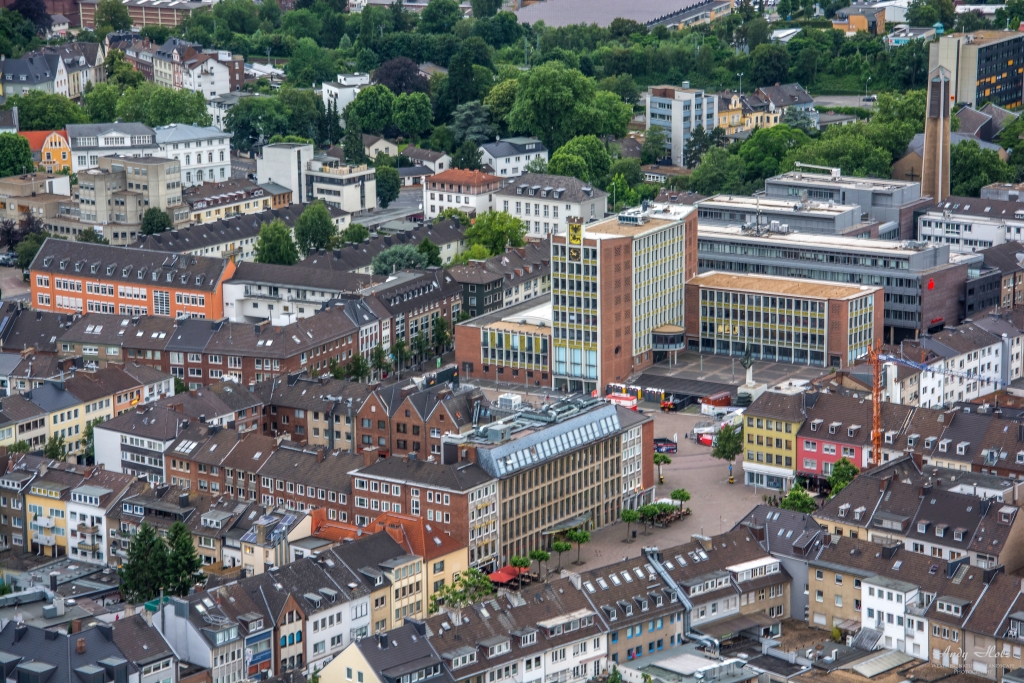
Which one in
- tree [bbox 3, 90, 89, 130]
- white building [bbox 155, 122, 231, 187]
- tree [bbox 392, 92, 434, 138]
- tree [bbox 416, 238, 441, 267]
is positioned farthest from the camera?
tree [bbox 392, 92, 434, 138]

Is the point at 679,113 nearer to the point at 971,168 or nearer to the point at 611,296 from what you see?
the point at 971,168

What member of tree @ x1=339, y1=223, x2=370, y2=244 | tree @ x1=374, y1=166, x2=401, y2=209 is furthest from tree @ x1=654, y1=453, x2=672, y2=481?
tree @ x1=374, y1=166, x2=401, y2=209

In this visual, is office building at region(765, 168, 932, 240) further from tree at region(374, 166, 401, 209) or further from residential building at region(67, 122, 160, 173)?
residential building at region(67, 122, 160, 173)

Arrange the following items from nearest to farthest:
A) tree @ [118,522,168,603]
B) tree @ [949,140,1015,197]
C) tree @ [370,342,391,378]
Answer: tree @ [118,522,168,603]
tree @ [370,342,391,378]
tree @ [949,140,1015,197]

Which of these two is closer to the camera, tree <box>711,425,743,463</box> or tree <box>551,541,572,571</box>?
tree <box>551,541,572,571</box>

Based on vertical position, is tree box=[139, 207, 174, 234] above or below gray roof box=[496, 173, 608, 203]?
below

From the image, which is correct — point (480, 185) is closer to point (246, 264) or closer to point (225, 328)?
point (246, 264)

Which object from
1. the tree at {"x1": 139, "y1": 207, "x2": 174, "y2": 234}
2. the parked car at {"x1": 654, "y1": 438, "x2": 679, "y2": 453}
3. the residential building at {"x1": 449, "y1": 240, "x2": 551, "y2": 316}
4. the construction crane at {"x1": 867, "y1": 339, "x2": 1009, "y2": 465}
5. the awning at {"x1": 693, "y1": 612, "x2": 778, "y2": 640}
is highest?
the tree at {"x1": 139, "y1": 207, "x2": 174, "y2": 234}

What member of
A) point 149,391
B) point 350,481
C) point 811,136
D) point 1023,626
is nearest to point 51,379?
point 149,391
